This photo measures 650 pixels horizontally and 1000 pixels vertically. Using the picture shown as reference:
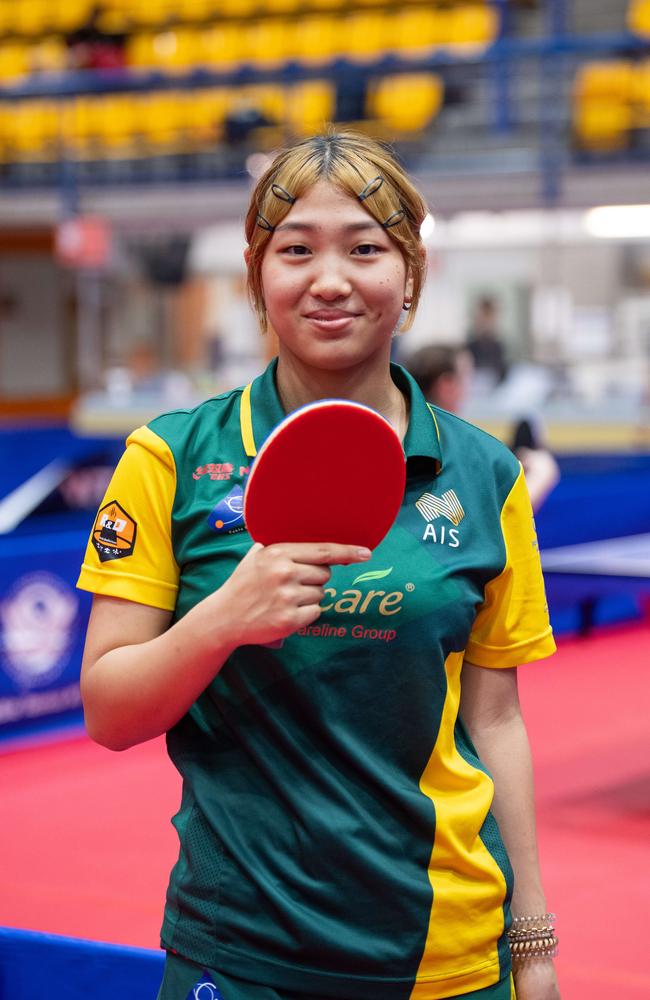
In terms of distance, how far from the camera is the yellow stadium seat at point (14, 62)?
15.9m

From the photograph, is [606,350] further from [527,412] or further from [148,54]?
[148,54]

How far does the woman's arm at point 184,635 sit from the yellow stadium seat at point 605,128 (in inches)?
417

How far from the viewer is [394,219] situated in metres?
1.16

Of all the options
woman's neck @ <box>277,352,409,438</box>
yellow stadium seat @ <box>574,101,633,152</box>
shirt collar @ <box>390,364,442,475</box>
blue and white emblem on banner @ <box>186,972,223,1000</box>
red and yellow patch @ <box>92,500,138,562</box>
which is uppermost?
yellow stadium seat @ <box>574,101,633,152</box>

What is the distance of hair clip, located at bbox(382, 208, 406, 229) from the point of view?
116 centimetres

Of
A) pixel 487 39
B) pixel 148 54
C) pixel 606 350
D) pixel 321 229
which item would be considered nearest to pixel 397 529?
pixel 321 229

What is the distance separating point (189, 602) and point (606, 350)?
39.5 feet

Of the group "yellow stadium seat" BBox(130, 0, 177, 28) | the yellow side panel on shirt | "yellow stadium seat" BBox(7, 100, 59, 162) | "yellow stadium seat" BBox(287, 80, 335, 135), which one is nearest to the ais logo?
the yellow side panel on shirt

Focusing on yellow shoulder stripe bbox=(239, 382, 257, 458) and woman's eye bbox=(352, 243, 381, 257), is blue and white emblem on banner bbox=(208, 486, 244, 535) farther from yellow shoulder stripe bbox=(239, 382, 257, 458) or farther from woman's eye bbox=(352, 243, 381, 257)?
woman's eye bbox=(352, 243, 381, 257)

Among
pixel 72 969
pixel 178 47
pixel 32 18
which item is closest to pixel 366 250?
pixel 72 969

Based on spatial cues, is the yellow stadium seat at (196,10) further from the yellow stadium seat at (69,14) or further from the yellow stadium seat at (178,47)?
the yellow stadium seat at (69,14)

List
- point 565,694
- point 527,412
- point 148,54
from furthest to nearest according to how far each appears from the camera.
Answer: point 148,54 → point 527,412 → point 565,694

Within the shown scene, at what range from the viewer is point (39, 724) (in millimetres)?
4773

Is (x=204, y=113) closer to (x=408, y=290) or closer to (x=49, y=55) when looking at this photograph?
(x=49, y=55)
